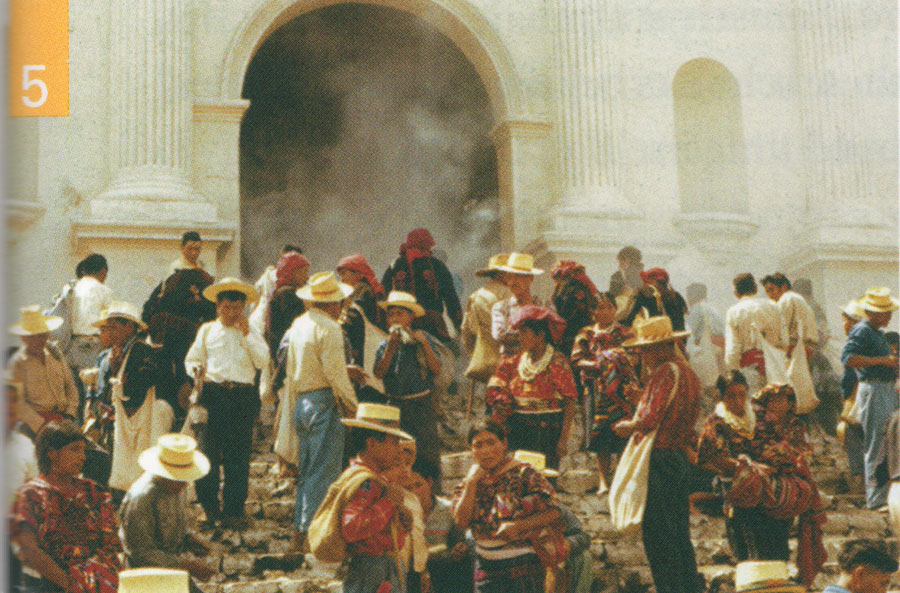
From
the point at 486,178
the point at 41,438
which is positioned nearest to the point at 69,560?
the point at 41,438

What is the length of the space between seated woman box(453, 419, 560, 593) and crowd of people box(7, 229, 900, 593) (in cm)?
1

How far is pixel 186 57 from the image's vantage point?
14.6 meters

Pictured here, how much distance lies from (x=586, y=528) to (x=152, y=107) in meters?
8.36

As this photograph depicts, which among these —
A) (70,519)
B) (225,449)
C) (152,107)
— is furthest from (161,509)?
(152,107)

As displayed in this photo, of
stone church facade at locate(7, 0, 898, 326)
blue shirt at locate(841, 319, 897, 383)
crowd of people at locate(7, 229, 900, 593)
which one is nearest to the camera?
crowd of people at locate(7, 229, 900, 593)

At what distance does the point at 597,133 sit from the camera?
1566 centimetres

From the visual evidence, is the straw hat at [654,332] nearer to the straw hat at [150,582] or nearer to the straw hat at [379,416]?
the straw hat at [379,416]

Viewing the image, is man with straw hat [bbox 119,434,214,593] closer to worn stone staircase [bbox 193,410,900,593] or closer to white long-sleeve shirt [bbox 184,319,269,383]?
worn stone staircase [bbox 193,410,900,593]

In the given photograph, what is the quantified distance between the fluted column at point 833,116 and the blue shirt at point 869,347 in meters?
7.37

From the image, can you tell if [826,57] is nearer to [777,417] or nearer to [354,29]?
[354,29]

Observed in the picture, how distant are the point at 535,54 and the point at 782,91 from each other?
11.2ft

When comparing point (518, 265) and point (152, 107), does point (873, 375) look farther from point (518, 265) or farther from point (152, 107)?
point (152, 107)

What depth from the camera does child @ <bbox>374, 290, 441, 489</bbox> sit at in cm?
818

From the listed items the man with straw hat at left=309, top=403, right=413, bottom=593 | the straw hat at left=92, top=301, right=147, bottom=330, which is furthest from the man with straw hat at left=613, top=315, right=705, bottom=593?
the straw hat at left=92, top=301, right=147, bottom=330
